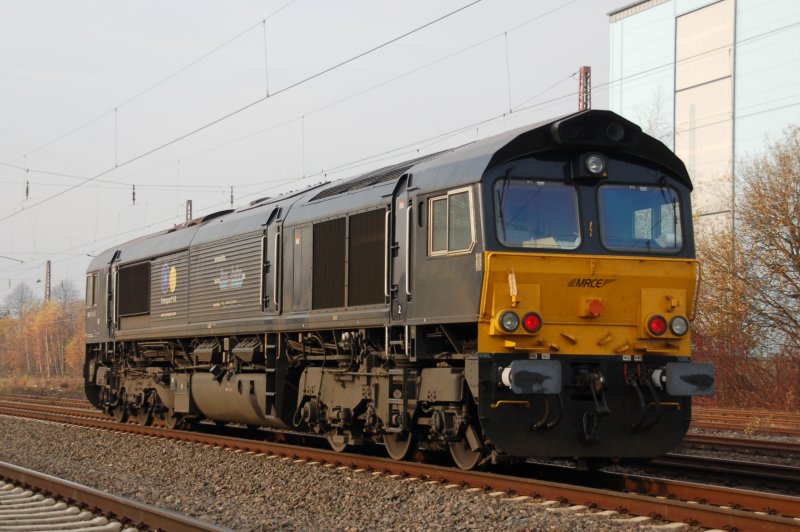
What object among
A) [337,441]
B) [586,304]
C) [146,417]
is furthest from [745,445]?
[146,417]

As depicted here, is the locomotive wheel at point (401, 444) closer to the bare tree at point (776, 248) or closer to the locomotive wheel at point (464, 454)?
the locomotive wheel at point (464, 454)

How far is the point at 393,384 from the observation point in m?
12.4

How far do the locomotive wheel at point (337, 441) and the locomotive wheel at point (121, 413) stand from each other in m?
9.66

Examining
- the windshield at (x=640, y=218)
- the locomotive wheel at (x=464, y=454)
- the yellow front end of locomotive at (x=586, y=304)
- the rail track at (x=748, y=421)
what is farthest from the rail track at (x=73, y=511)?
the rail track at (x=748, y=421)

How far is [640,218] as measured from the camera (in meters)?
11.7

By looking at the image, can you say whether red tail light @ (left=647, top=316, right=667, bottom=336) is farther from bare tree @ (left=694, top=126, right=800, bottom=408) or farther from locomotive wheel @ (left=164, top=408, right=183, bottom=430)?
bare tree @ (left=694, top=126, right=800, bottom=408)

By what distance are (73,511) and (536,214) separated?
6.01 meters

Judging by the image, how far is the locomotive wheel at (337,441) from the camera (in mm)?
14195

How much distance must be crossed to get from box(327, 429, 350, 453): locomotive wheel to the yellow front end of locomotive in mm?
4153

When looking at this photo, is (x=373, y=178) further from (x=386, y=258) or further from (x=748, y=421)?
(x=748, y=421)

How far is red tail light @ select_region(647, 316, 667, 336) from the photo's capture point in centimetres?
1126

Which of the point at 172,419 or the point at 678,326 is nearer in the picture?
the point at 678,326

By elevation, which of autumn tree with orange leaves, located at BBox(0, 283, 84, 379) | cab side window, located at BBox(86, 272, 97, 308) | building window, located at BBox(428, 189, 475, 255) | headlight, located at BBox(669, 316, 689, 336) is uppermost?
building window, located at BBox(428, 189, 475, 255)

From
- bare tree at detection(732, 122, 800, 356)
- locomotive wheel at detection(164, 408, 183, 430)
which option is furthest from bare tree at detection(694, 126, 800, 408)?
locomotive wheel at detection(164, 408, 183, 430)
